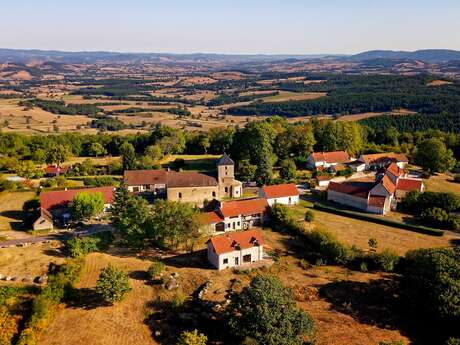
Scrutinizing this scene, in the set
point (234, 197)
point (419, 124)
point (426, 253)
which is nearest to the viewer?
point (426, 253)

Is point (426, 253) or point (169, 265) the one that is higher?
point (426, 253)

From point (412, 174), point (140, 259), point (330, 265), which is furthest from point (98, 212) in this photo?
point (412, 174)

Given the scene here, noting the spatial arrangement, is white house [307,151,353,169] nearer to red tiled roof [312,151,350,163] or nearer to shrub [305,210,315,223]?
red tiled roof [312,151,350,163]

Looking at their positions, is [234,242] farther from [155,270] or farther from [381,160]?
[381,160]

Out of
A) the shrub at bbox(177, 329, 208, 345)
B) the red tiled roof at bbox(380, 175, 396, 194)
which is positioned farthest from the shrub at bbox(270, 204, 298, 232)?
the shrub at bbox(177, 329, 208, 345)

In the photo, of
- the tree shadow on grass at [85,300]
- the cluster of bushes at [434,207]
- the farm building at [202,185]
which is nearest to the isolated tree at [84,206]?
the farm building at [202,185]

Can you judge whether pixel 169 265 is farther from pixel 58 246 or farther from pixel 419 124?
pixel 419 124

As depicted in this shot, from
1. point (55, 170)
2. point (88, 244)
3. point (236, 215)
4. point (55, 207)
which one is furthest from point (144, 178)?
point (88, 244)
